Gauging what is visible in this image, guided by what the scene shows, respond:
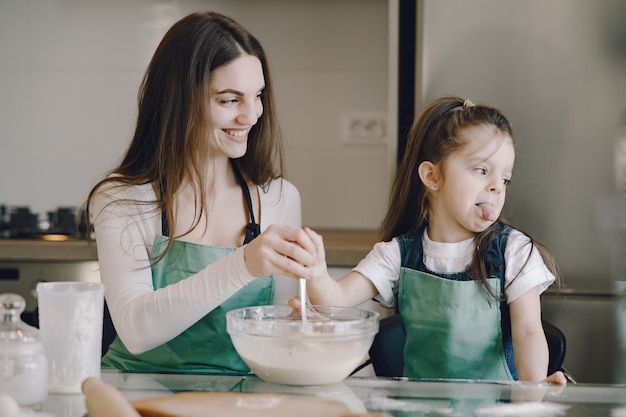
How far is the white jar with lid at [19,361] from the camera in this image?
912mm

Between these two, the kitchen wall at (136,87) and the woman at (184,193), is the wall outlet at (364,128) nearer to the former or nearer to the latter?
the kitchen wall at (136,87)

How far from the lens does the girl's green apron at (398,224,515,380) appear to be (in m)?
1.47

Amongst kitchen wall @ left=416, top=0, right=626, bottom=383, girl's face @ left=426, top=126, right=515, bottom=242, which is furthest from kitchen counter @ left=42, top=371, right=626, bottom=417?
kitchen wall @ left=416, top=0, right=626, bottom=383

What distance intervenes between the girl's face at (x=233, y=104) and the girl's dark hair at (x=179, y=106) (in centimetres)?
1

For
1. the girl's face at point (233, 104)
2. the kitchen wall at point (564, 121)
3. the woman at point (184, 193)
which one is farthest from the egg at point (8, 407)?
the kitchen wall at point (564, 121)

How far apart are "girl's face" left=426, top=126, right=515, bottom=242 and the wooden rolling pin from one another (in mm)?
799

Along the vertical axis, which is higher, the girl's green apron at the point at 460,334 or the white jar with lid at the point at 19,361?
the white jar with lid at the point at 19,361

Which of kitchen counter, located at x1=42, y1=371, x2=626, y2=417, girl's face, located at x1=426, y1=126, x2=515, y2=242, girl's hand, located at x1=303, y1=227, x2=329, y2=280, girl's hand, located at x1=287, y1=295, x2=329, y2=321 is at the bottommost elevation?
kitchen counter, located at x1=42, y1=371, x2=626, y2=417

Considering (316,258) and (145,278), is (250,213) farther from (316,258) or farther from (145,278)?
(316,258)

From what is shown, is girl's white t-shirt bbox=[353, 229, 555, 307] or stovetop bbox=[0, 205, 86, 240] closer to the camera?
girl's white t-shirt bbox=[353, 229, 555, 307]

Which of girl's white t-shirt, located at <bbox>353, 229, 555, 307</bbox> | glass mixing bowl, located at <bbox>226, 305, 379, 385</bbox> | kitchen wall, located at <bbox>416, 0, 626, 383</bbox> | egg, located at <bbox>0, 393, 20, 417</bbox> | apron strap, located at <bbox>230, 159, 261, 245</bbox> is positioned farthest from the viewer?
kitchen wall, located at <bbox>416, 0, 626, 383</bbox>

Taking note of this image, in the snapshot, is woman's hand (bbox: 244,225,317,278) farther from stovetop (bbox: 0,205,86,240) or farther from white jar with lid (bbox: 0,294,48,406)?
stovetop (bbox: 0,205,86,240)

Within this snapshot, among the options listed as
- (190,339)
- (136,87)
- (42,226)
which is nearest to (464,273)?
(190,339)

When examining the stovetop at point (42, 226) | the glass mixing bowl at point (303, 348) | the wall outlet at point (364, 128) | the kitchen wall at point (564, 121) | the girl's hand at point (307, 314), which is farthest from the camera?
the wall outlet at point (364, 128)
